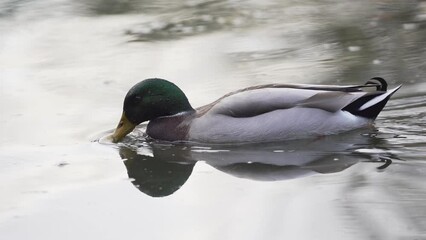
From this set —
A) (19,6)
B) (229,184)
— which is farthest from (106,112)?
(19,6)

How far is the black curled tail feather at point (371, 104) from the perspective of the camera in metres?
7.04

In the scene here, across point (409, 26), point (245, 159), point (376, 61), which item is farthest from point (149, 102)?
point (409, 26)

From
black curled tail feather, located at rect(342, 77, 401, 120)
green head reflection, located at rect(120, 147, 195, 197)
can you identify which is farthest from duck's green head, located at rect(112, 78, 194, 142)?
black curled tail feather, located at rect(342, 77, 401, 120)

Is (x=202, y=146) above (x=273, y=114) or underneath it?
underneath

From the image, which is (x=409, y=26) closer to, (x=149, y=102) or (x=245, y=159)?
(x=149, y=102)

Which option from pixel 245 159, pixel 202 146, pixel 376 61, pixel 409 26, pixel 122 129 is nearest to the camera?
pixel 245 159

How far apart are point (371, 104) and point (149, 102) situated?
157 cm

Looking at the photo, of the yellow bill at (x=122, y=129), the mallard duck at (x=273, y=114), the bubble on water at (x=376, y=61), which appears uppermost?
the mallard duck at (x=273, y=114)

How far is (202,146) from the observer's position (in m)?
6.97

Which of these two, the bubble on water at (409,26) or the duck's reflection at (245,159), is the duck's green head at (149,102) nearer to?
the duck's reflection at (245,159)

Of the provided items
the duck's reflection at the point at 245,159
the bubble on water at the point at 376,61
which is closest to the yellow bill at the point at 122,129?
the duck's reflection at the point at 245,159

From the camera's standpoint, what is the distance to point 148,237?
5.16m

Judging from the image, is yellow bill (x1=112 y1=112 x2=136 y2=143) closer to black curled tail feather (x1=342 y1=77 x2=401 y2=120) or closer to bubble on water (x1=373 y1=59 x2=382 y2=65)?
black curled tail feather (x1=342 y1=77 x2=401 y2=120)

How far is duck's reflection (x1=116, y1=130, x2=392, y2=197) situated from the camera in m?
6.19
